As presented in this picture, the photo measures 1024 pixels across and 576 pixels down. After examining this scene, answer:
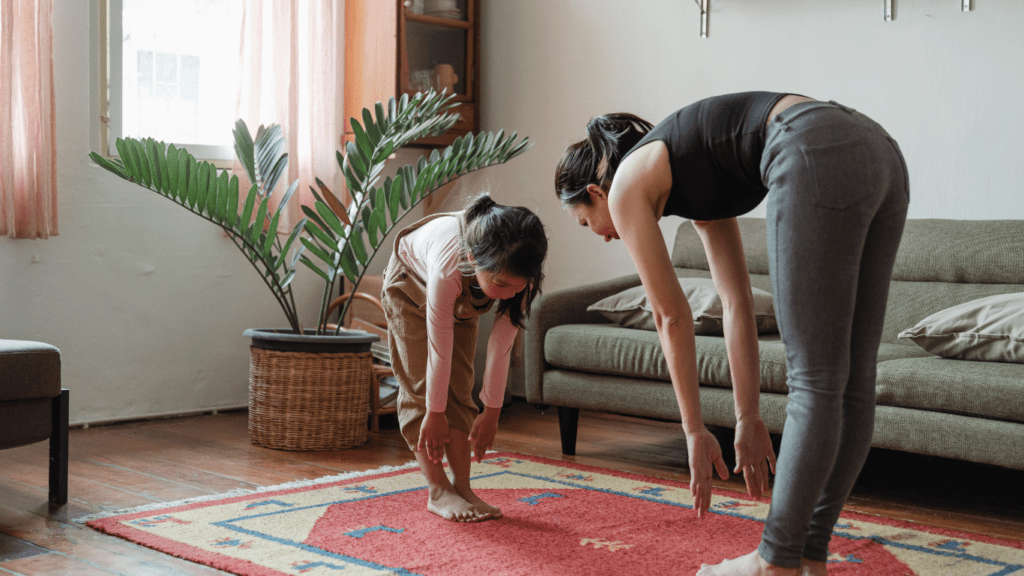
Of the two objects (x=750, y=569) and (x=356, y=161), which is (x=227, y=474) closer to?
(x=356, y=161)

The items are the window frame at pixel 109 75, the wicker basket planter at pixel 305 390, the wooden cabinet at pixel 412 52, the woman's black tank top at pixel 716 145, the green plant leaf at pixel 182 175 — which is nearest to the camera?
the woman's black tank top at pixel 716 145

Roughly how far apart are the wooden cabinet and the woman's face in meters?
2.41

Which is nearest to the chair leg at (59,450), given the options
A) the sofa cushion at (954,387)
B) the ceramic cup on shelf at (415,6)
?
the sofa cushion at (954,387)

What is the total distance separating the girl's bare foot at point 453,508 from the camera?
83.3 inches

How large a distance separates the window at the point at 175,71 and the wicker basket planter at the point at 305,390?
3.14 ft

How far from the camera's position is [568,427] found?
10.00ft

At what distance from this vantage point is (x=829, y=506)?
1.39 m

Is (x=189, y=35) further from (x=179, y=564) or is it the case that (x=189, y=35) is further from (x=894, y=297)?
(x=894, y=297)

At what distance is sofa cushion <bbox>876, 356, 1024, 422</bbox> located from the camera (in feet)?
7.14

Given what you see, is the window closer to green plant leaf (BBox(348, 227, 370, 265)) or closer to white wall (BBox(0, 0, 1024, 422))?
white wall (BBox(0, 0, 1024, 422))

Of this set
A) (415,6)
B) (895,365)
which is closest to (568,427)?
(895,365)

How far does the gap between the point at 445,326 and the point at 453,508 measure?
0.45 m

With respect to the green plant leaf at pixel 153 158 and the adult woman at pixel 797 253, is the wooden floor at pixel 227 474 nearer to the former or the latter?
the green plant leaf at pixel 153 158

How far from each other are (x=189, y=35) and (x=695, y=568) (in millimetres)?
2738
